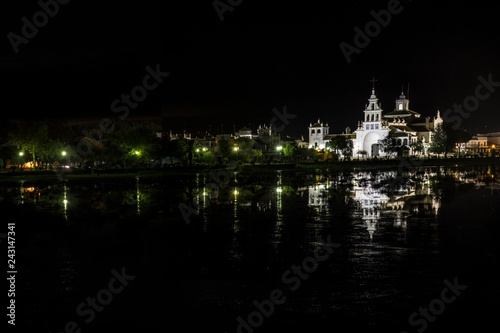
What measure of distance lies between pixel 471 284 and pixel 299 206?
12.5 m

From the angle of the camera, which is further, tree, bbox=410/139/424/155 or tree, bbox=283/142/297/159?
tree, bbox=410/139/424/155

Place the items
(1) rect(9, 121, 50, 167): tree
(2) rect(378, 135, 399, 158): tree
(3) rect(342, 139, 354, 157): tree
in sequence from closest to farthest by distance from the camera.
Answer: (1) rect(9, 121, 50, 167): tree → (2) rect(378, 135, 399, 158): tree → (3) rect(342, 139, 354, 157): tree

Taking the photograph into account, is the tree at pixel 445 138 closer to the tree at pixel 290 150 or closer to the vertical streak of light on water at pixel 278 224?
the tree at pixel 290 150

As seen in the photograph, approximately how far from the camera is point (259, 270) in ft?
31.8

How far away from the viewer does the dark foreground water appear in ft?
23.8

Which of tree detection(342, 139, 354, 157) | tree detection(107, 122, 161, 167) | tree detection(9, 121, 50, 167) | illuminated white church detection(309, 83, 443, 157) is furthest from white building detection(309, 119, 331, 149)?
tree detection(9, 121, 50, 167)

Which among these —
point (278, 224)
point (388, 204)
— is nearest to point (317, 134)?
point (388, 204)

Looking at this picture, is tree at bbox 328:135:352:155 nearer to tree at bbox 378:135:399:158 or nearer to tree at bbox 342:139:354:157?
tree at bbox 342:139:354:157

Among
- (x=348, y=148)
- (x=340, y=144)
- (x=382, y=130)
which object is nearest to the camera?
(x=340, y=144)

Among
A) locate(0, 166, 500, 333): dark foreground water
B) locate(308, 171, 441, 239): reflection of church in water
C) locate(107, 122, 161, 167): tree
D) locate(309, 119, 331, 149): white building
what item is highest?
locate(309, 119, 331, 149): white building

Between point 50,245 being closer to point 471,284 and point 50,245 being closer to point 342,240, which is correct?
point 342,240

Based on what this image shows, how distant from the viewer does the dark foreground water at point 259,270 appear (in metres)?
7.25

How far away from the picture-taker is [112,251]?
39.1 feet

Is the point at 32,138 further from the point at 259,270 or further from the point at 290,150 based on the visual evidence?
the point at 290,150
